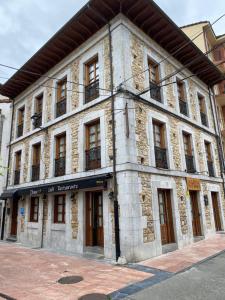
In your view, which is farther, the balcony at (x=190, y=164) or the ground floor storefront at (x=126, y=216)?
the balcony at (x=190, y=164)

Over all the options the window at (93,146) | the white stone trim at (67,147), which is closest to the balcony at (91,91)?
the window at (93,146)

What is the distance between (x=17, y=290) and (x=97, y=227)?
397 centimetres

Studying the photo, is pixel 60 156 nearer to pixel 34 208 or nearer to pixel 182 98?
pixel 34 208

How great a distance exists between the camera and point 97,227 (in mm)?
8484

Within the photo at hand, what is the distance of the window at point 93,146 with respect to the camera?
860cm

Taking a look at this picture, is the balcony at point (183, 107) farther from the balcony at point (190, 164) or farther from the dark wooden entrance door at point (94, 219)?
the dark wooden entrance door at point (94, 219)

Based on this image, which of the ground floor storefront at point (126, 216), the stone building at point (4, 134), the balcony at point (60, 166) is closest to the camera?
the ground floor storefront at point (126, 216)

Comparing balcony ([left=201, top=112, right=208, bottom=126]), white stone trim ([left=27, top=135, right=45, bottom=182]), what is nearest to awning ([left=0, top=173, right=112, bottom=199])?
white stone trim ([left=27, top=135, right=45, bottom=182])

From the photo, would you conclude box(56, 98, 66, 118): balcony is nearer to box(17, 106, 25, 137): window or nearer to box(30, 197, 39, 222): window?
box(17, 106, 25, 137): window

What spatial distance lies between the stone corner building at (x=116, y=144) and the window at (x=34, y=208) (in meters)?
0.05

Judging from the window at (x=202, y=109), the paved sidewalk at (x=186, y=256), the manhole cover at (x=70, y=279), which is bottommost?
the manhole cover at (x=70, y=279)

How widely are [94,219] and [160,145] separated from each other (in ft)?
12.6

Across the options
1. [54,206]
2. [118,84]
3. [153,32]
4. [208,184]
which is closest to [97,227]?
[54,206]

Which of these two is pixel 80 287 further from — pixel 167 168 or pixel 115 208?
pixel 167 168
